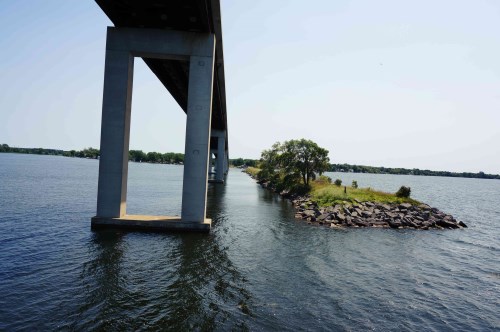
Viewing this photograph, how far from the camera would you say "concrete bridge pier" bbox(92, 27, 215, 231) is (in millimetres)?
21219

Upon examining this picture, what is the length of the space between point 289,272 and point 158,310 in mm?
7030

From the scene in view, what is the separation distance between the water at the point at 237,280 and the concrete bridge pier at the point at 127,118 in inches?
66.8

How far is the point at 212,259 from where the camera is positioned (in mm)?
16484

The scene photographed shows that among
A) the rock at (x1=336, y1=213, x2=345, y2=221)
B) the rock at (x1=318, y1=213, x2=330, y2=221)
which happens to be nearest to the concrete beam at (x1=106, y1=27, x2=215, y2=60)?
the rock at (x1=318, y1=213, x2=330, y2=221)

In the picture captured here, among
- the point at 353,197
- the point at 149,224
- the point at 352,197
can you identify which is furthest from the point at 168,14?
the point at 353,197

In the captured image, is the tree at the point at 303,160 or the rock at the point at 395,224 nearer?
the rock at the point at 395,224

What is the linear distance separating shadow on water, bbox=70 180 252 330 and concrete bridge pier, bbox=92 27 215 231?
2.39 metres

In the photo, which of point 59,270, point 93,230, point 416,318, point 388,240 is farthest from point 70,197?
point 416,318

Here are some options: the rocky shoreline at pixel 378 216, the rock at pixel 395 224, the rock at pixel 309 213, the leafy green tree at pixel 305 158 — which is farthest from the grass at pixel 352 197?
the leafy green tree at pixel 305 158

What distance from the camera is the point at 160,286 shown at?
495 inches

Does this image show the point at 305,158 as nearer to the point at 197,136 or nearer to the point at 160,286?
the point at 197,136

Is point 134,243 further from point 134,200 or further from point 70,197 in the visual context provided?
point 70,197

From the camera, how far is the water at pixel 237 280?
10391mm

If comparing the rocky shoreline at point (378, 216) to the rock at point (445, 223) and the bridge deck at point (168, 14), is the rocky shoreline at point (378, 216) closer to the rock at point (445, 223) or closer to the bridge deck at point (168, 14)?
the rock at point (445, 223)
